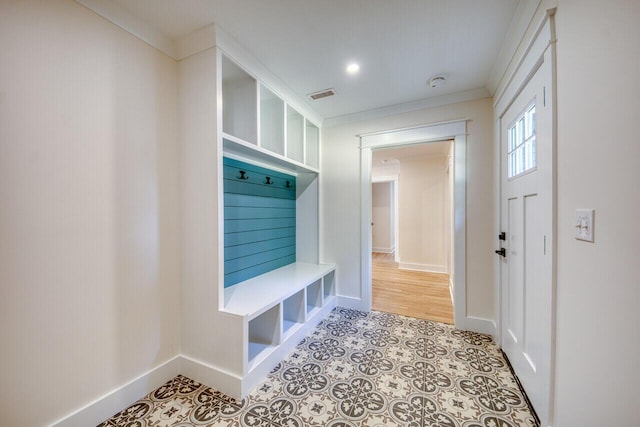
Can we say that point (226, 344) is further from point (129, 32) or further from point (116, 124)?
point (129, 32)

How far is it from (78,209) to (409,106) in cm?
287

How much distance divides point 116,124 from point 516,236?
107 inches

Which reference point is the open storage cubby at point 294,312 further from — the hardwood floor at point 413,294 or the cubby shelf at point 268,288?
the hardwood floor at point 413,294

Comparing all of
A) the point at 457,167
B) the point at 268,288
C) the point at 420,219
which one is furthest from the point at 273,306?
the point at 420,219

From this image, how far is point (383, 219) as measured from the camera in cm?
758

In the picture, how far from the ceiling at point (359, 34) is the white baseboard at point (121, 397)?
7.46 feet

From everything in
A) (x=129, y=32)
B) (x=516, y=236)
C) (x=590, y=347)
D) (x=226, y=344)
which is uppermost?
(x=129, y=32)

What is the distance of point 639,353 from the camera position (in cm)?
66

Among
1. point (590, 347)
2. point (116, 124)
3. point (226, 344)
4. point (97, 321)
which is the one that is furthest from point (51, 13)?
point (590, 347)

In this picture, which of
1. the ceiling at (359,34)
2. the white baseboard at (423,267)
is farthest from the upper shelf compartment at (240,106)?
the white baseboard at (423,267)

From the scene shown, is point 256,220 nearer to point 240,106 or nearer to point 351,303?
point 240,106

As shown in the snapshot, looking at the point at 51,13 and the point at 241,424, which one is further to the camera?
the point at 241,424

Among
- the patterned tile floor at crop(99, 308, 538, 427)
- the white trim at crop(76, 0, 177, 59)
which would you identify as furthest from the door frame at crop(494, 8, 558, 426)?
the white trim at crop(76, 0, 177, 59)

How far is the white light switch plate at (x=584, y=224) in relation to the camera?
887 mm
